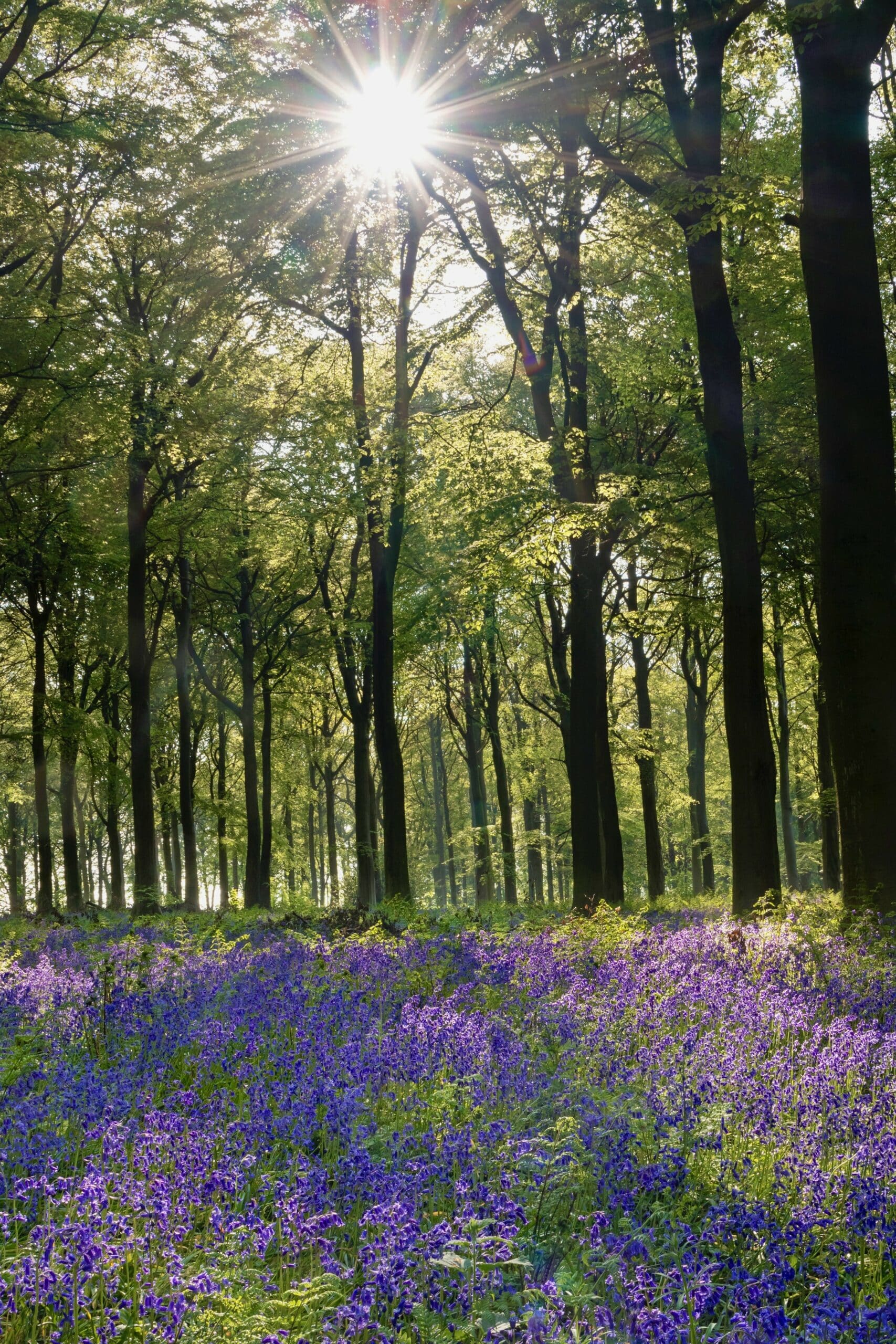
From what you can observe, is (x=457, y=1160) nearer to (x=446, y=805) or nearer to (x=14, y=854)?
(x=446, y=805)

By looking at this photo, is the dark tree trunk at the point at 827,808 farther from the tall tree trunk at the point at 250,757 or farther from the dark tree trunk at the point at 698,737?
the tall tree trunk at the point at 250,757

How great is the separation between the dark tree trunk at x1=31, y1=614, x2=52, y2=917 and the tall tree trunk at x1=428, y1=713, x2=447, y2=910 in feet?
72.9

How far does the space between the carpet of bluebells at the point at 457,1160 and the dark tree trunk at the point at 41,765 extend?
56.6 feet

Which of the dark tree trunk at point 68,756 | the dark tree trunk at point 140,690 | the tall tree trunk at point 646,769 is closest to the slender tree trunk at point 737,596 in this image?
the tall tree trunk at point 646,769

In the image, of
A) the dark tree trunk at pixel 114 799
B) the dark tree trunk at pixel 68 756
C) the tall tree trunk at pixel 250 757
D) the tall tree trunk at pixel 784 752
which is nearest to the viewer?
the dark tree trunk at pixel 68 756

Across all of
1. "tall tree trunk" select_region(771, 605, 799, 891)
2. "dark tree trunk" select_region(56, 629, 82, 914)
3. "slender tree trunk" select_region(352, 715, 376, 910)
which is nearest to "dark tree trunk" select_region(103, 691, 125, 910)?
"dark tree trunk" select_region(56, 629, 82, 914)

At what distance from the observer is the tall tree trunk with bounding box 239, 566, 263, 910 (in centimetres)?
2759

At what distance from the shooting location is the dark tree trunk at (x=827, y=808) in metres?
22.5

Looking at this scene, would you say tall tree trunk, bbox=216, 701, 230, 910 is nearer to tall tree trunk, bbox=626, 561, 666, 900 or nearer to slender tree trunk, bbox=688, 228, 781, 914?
tall tree trunk, bbox=626, 561, 666, 900

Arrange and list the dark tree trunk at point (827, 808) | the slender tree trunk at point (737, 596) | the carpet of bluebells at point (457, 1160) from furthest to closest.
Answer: the dark tree trunk at point (827, 808) < the slender tree trunk at point (737, 596) < the carpet of bluebells at point (457, 1160)

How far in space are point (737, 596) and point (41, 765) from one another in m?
19.1

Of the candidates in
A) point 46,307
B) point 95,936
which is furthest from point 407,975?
point 46,307

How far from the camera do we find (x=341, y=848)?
2221 inches

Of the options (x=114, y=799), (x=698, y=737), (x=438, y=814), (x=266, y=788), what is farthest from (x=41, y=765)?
(x=438, y=814)
